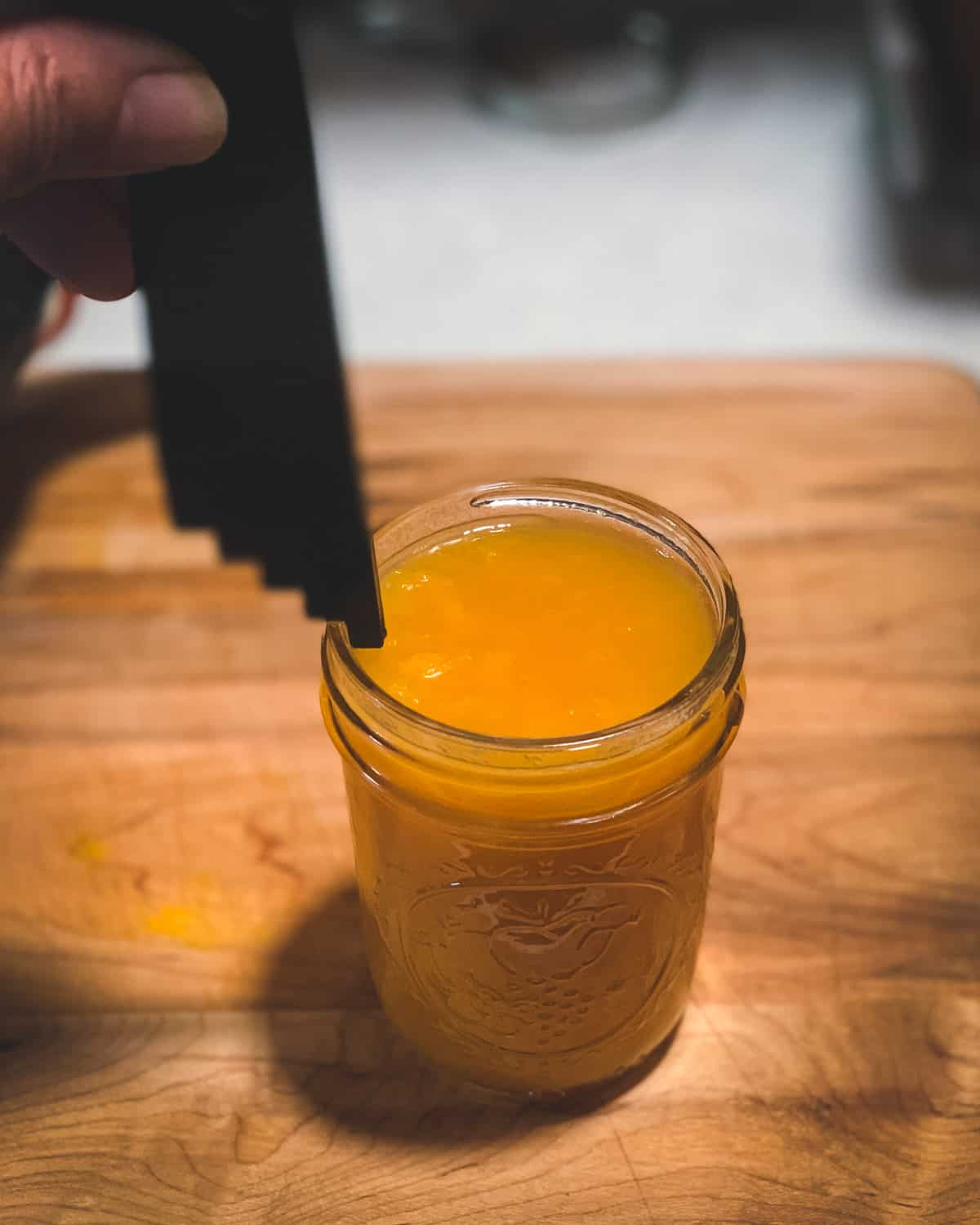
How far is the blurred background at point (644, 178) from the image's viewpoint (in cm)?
176

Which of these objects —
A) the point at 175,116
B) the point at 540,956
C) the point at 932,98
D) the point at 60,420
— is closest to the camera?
the point at 175,116

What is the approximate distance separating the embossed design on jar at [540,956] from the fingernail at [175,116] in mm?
407

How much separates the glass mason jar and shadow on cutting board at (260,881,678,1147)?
2 centimetres

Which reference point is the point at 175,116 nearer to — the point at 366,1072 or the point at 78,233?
the point at 78,233

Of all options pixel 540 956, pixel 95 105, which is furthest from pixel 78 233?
pixel 540 956

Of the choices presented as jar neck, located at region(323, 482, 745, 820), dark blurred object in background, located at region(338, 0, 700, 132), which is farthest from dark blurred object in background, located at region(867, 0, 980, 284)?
jar neck, located at region(323, 482, 745, 820)

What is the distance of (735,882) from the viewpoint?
962mm

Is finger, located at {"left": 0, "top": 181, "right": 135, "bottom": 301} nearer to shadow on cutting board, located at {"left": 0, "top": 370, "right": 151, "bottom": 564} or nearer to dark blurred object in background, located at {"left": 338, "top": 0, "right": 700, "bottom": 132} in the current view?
shadow on cutting board, located at {"left": 0, "top": 370, "right": 151, "bottom": 564}

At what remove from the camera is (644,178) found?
80.7 inches

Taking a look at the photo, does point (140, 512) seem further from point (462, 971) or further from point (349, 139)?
point (349, 139)

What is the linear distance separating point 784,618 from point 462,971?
18.7 inches

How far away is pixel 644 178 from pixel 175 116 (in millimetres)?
1498

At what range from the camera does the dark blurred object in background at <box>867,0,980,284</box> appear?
1.68 m

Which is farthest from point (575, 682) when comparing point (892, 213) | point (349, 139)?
point (349, 139)
